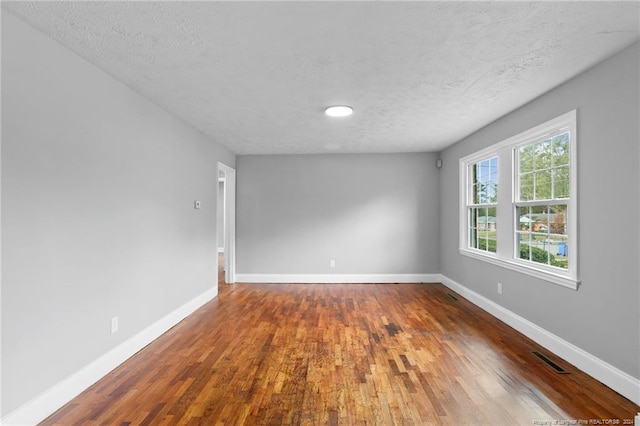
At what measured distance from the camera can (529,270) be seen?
11.3ft

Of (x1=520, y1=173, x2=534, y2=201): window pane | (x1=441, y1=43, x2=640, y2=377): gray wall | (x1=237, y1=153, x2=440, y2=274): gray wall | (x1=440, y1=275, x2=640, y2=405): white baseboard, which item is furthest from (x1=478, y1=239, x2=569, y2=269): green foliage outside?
(x1=237, y1=153, x2=440, y2=274): gray wall

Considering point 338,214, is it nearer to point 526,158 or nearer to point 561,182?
point 526,158

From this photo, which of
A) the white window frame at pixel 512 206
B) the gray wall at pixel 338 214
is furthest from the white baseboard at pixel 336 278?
the white window frame at pixel 512 206

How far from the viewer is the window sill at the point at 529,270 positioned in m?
2.87

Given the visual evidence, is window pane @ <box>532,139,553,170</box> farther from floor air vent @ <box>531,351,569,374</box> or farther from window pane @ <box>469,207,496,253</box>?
floor air vent @ <box>531,351,569,374</box>

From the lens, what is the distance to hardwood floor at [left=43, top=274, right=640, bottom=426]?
6.91 ft

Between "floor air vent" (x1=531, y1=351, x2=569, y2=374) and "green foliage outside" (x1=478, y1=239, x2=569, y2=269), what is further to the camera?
"green foliage outside" (x1=478, y1=239, x2=569, y2=269)

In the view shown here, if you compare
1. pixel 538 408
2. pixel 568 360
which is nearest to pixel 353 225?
pixel 568 360

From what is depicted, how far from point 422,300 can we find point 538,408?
2.79 meters

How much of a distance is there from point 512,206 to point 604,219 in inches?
53.1

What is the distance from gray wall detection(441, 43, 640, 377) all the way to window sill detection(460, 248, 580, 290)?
6cm

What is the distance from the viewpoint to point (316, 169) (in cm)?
632

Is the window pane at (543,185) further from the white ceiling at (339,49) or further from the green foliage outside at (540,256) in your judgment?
the white ceiling at (339,49)

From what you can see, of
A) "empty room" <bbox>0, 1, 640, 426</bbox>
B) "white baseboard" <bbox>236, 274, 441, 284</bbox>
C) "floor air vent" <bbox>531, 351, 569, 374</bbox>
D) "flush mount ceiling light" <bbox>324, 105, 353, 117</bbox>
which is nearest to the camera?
"empty room" <bbox>0, 1, 640, 426</bbox>
